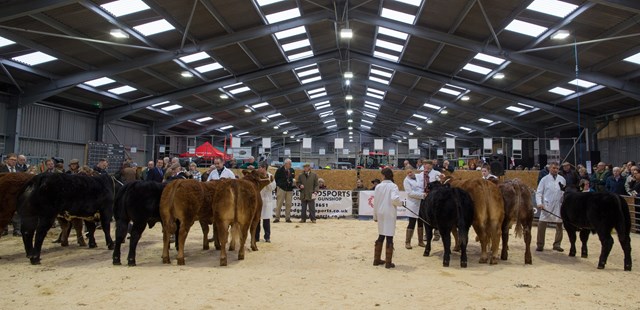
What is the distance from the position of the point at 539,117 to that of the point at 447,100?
5674 millimetres

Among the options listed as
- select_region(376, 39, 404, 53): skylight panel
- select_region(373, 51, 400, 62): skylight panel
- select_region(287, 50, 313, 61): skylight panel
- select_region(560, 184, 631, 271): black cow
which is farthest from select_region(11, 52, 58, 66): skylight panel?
select_region(560, 184, 631, 271): black cow

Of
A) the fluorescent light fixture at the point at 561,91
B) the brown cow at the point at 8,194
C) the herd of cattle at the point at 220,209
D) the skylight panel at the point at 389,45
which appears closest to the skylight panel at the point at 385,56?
the skylight panel at the point at 389,45

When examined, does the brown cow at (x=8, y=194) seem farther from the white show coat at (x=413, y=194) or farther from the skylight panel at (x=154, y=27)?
the skylight panel at (x=154, y=27)

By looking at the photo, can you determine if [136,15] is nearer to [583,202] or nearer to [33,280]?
[33,280]

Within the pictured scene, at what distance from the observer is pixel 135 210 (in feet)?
21.4

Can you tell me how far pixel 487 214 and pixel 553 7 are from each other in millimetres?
7823

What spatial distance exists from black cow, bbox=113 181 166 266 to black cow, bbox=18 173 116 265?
0.84 meters

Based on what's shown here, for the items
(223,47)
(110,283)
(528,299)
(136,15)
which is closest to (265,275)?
(110,283)

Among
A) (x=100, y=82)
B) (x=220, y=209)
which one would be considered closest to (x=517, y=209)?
(x=220, y=209)

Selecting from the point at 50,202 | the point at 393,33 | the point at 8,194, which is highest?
the point at 393,33

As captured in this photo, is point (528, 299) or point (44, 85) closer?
point (528, 299)

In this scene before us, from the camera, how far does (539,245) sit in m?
8.23

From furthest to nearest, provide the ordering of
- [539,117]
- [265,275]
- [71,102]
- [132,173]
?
[539,117]
[71,102]
[132,173]
[265,275]

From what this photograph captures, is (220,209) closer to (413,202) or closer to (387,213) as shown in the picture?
(387,213)
